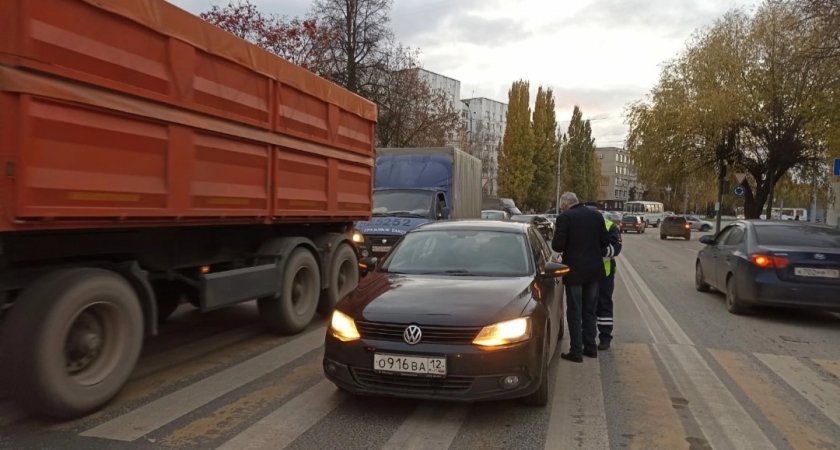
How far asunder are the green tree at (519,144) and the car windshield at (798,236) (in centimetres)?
6372

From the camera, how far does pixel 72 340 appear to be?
429 cm

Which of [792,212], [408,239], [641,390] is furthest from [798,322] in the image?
[792,212]

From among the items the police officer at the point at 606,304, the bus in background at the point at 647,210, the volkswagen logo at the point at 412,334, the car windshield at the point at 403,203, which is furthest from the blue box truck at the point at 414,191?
the bus in background at the point at 647,210

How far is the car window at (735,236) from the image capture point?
9.70 meters

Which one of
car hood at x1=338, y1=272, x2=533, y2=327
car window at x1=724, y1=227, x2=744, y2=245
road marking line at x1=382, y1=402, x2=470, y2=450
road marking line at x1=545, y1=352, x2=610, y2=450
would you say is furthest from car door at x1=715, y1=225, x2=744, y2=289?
road marking line at x1=382, y1=402, x2=470, y2=450

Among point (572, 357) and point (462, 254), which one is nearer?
point (462, 254)

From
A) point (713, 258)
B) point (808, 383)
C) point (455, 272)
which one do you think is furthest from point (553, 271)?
point (713, 258)

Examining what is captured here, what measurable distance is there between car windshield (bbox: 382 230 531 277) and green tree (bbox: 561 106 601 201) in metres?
80.5

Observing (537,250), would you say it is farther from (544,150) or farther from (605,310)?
(544,150)

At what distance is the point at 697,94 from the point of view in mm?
30797

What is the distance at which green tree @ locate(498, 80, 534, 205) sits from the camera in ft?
237

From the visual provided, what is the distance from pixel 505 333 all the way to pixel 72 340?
3.00 metres

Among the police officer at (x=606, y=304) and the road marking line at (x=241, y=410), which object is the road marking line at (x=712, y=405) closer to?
the police officer at (x=606, y=304)

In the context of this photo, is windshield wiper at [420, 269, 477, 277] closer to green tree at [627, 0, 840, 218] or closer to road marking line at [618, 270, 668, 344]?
road marking line at [618, 270, 668, 344]
